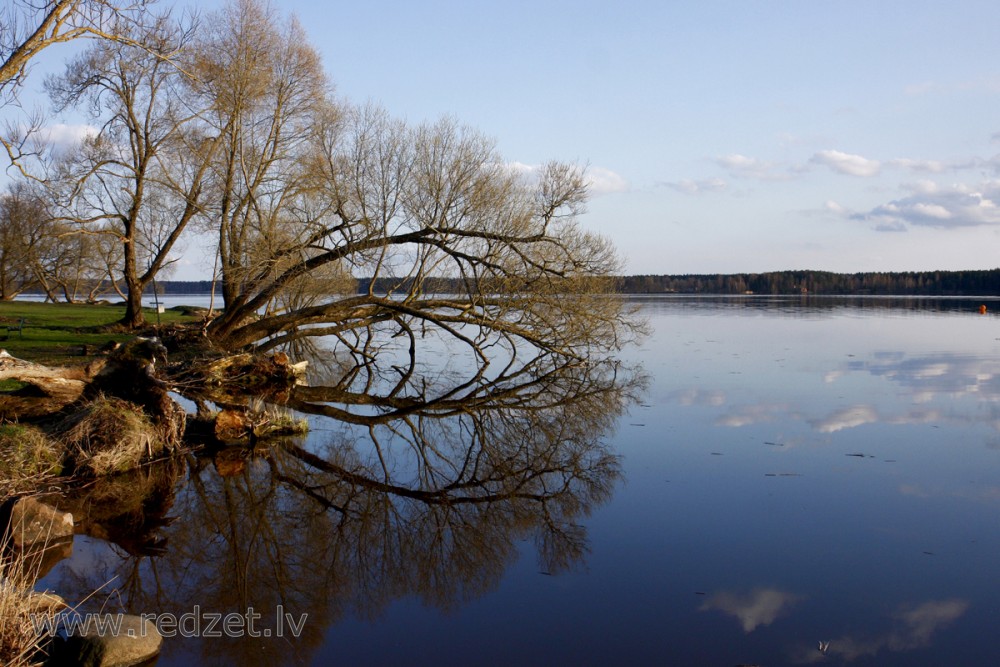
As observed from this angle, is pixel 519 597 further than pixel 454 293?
No

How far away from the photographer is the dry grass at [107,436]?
9.50 metres

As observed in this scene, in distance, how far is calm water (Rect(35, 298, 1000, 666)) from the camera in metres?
5.46

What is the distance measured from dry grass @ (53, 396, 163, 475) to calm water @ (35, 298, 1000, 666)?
1.67 ft

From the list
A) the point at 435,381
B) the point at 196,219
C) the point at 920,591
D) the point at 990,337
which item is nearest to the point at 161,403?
the point at 435,381

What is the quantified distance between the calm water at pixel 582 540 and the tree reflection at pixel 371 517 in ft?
0.10

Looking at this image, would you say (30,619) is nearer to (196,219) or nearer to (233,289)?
(233,289)

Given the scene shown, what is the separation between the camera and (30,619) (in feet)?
16.0

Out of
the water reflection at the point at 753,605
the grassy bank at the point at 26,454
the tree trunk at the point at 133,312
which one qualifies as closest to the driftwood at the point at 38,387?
the grassy bank at the point at 26,454

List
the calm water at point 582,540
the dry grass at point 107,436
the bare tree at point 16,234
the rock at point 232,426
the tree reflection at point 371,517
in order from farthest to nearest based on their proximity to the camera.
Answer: the bare tree at point 16,234, the rock at point 232,426, the dry grass at point 107,436, the tree reflection at point 371,517, the calm water at point 582,540

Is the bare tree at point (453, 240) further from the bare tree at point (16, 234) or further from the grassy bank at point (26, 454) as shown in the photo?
the bare tree at point (16, 234)

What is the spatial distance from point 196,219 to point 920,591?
21.6 meters

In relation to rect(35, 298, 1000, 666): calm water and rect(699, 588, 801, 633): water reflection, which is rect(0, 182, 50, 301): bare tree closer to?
rect(35, 298, 1000, 666): calm water

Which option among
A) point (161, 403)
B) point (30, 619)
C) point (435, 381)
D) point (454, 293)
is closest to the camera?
point (30, 619)

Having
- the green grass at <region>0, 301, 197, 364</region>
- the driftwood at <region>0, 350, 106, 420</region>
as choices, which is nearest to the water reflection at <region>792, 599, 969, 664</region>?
the driftwood at <region>0, 350, 106, 420</region>
